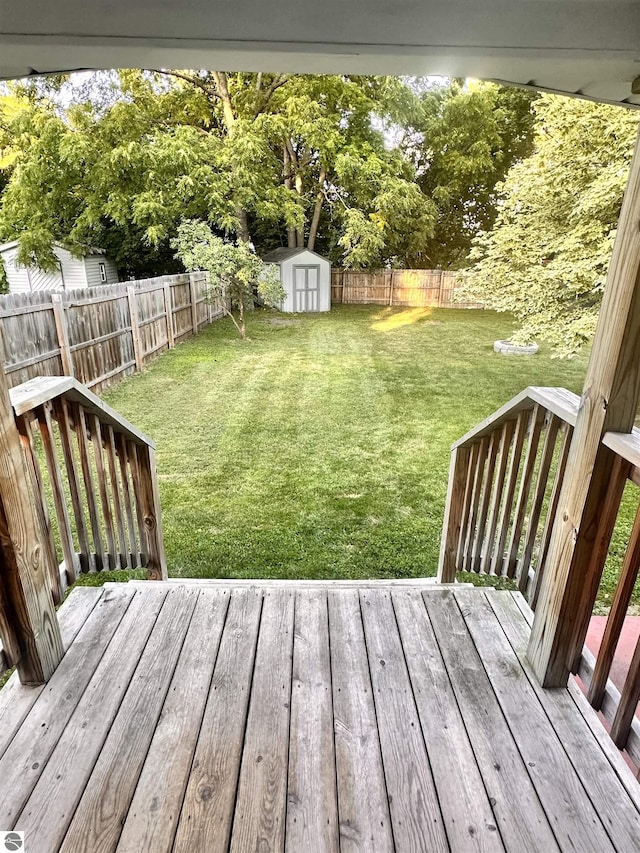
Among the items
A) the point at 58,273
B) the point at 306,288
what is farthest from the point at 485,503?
the point at 58,273

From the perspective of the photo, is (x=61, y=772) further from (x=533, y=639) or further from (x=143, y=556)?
(x=533, y=639)

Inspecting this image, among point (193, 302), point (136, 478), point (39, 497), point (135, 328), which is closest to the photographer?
point (39, 497)

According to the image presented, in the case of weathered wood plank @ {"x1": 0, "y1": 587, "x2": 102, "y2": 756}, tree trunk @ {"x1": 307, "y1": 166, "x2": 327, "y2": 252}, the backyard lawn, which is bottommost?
the backyard lawn

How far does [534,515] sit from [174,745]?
4.75 ft

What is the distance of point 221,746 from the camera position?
1.41 metres

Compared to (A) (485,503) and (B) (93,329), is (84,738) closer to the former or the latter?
(A) (485,503)

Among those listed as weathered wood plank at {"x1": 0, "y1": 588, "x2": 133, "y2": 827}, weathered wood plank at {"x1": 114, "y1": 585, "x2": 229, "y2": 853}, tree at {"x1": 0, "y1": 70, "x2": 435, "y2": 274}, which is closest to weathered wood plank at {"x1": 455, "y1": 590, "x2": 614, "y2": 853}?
weathered wood plank at {"x1": 114, "y1": 585, "x2": 229, "y2": 853}

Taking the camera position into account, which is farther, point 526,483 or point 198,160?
point 198,160

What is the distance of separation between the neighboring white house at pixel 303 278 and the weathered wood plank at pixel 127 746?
12807 millimetres

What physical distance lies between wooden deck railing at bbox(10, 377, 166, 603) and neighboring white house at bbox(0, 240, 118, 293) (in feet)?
44.2

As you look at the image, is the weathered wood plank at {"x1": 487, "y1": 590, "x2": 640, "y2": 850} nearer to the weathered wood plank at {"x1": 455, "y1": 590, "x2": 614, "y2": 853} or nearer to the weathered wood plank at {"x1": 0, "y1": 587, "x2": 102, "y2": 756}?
the weathered wood plank at {"x1": 455, "y1": 590, "x2": 614, "y2": 853}

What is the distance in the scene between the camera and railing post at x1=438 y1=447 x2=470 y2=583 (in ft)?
7.75

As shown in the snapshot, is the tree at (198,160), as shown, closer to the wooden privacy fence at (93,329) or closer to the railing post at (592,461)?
the wooden privacy fence at (93,329)

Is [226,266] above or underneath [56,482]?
above
